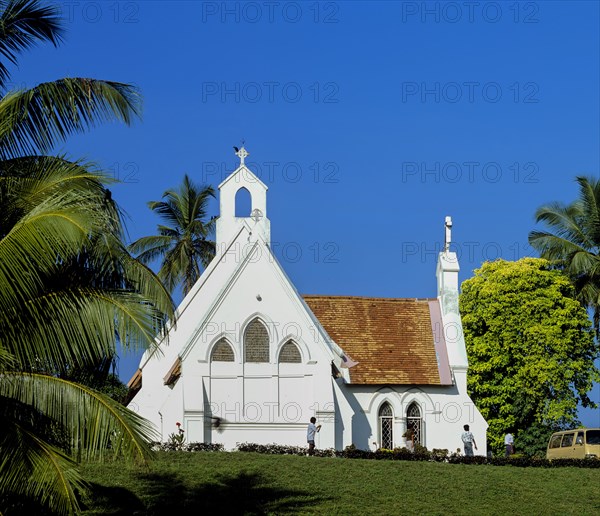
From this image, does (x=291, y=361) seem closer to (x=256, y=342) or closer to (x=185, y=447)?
(x=256, y=342)

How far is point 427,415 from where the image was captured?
147ft

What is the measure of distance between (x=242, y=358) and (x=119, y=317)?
2486 centimetres

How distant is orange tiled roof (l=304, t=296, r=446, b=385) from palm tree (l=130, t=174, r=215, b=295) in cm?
1409

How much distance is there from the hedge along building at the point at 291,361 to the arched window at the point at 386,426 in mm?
48

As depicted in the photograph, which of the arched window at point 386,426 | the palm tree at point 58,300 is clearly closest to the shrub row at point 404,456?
the arched window at point 386,426

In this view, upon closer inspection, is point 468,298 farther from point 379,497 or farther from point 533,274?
point 379,497

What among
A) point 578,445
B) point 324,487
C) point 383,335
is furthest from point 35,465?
point 383,335

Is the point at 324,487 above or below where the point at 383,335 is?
below

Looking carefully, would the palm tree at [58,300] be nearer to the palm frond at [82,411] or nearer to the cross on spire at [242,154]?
the palm frond at [82,411]

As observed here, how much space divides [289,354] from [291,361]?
0.28m

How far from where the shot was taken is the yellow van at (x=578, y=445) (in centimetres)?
3934

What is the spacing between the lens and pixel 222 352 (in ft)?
136

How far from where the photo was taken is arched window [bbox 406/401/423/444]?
4475cm

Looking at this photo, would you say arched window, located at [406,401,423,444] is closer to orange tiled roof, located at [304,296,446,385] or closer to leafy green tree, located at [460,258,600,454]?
orange tiled roof, located at [304,296,446,385]
